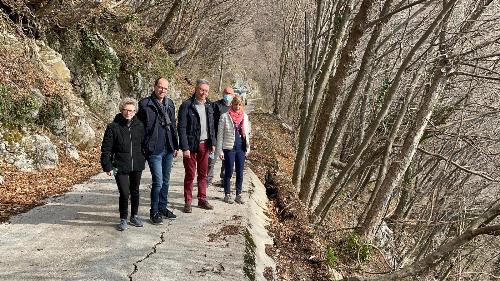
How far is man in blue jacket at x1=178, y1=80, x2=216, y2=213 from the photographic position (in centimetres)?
712

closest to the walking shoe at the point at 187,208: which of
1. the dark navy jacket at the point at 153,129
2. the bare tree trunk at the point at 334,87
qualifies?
the dark navy jacket at the point at 153,129

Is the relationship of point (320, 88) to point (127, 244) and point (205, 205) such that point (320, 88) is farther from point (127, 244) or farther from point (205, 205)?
point (127, 244)

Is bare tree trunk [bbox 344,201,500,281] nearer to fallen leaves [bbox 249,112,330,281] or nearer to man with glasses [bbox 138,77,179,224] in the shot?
fallen leaves [bbox 249,112,330,281]

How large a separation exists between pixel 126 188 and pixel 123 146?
1.97 feet

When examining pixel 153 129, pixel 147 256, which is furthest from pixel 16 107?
pixel 147 256

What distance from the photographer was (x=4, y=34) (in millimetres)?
10664

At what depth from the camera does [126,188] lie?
6410 mm

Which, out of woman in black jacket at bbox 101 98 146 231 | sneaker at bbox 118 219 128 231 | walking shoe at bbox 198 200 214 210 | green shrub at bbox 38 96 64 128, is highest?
green shrub at bbox 38 96 64 128

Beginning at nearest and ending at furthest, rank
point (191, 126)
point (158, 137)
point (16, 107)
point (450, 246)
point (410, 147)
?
point (450, 246)
point (158, 137)
point (191, 126)
point (410, 147)
point (16, 107)

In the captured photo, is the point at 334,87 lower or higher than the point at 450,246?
higher

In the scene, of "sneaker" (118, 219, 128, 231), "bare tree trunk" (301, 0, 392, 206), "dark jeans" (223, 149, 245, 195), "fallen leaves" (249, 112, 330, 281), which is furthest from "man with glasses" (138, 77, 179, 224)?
"bare tree trunk" (301, 0, 392, 206)

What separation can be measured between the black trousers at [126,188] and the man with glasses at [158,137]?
0.97 ft

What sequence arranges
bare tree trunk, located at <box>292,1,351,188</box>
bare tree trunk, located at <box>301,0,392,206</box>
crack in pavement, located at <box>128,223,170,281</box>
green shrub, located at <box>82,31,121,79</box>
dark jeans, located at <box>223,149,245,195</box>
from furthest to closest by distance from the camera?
1. green shrub, located at <box>82,31,121,79</box>
2. bare tree trunk, located at <box>292,1,351,188</box>
3. bare tree trunk, located at <box>301,0,392,206</box>
4. dark jeans, located at <box>223,149,245,195</box>
5. crack in pavement, located at <box>128,223,170,281</box>

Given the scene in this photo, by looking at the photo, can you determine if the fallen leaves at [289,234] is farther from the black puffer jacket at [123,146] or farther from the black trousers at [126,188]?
the black puffer jacket at [123,146]
